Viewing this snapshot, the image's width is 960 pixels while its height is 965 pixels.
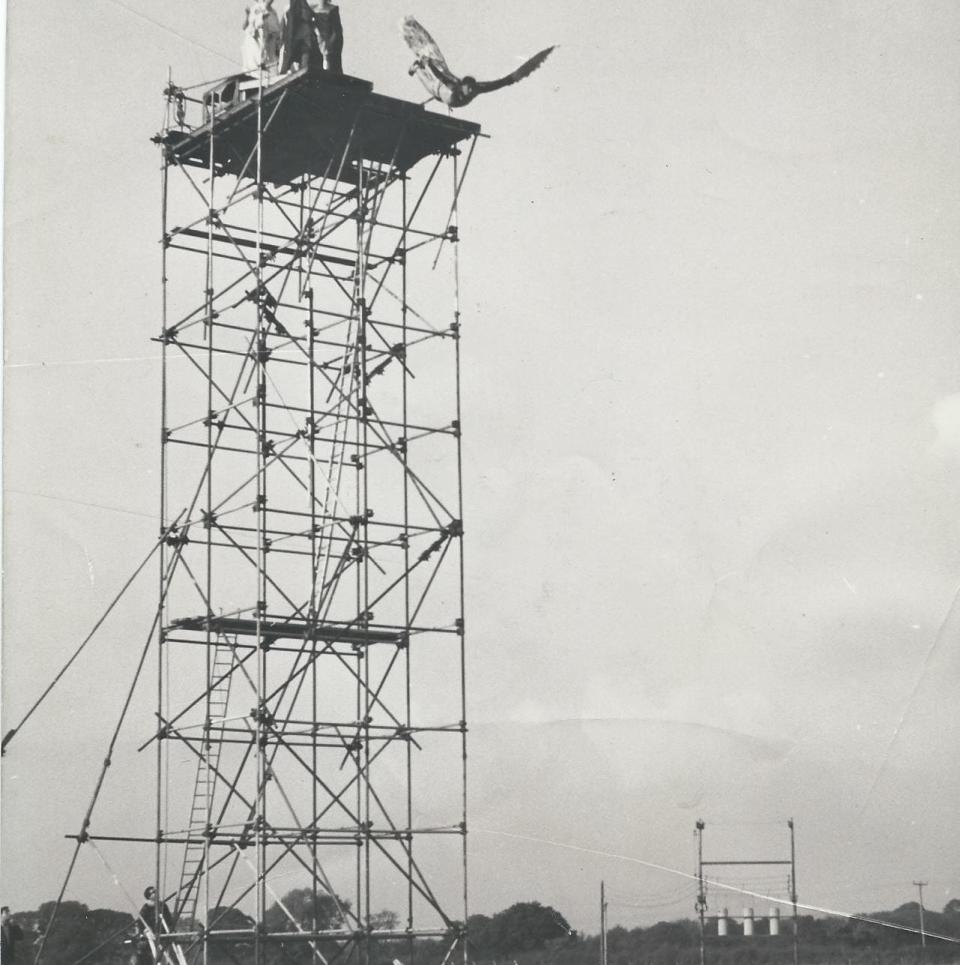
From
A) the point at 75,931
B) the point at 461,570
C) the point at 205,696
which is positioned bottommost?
the point at 75,931

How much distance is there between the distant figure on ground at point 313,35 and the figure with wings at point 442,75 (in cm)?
121

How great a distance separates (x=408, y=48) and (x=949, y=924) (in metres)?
41.1

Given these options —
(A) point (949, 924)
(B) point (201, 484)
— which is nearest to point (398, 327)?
(B) point (201, 484)

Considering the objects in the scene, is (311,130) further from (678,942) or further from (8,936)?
(678,942)

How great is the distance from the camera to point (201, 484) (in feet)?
99.1

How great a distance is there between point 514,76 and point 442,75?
1.14m

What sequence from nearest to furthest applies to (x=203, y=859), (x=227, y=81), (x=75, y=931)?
(x=203, y=859)
(x=227, y=81)
(x=75, y=931)

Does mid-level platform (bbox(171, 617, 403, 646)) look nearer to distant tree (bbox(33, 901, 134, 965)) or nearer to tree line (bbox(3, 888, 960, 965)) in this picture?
distant tree (bbox(33, 901, 134, 965))

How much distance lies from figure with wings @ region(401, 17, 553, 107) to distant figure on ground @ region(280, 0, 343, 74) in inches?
47.8

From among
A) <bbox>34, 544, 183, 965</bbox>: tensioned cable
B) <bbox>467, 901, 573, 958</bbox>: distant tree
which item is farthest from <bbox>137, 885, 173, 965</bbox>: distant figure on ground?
<bbox>467, 901, 573, 958</bbox>: distant tree

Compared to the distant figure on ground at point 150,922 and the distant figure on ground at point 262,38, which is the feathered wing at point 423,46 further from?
the distant figure on ground at point 150,922

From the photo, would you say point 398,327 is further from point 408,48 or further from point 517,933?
point 517,933

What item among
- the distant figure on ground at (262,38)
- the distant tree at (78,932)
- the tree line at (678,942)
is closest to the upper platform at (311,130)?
the distant figure on ground at (262,38)

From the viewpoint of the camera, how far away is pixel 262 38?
2967cm
